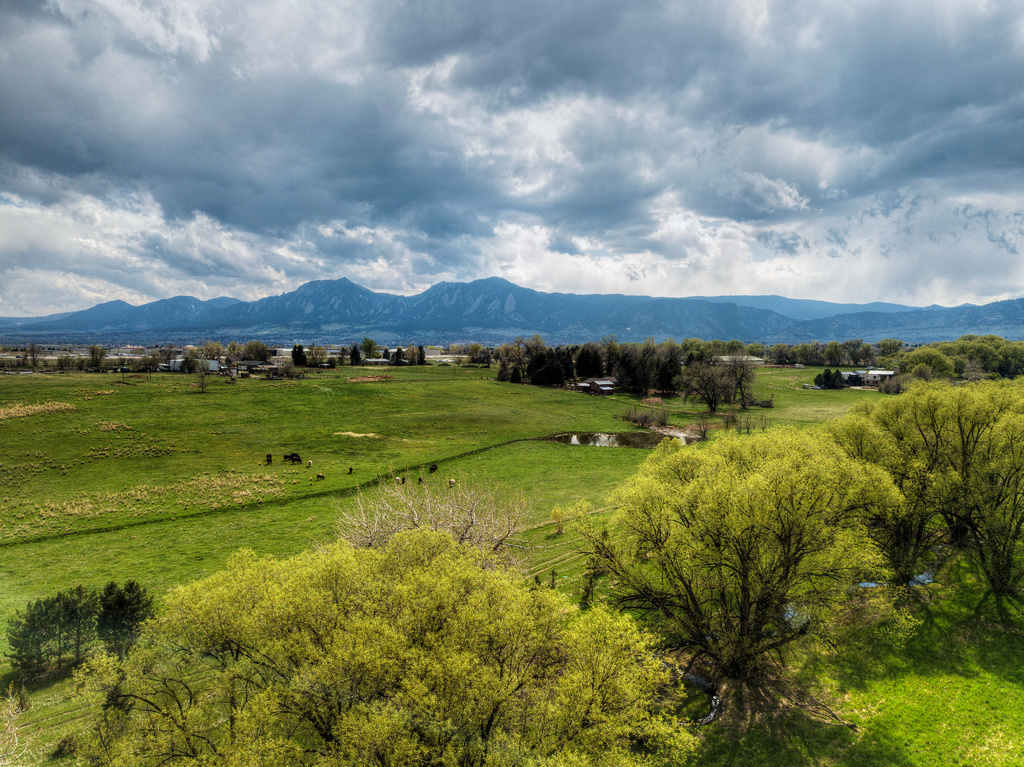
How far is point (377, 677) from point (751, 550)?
18.0m

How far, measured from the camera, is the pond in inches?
2760

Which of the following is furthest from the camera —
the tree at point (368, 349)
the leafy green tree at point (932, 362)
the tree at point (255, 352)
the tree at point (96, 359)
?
the tree at point (368, 349)

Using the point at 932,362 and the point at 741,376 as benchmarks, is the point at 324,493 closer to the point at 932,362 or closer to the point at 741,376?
the point at 741,376

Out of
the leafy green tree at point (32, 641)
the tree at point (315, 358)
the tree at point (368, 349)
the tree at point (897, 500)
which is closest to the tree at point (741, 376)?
the tree at point (897, 500)

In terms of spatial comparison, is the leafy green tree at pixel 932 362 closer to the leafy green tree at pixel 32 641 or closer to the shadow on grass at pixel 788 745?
the shadow on grass at pixel 788 745

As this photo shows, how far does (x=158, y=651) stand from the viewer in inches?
663

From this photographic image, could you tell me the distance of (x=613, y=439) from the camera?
7406 cm

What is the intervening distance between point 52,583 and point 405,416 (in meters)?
52.2

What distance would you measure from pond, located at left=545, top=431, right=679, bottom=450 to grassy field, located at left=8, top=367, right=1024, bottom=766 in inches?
126

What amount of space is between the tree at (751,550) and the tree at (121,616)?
81.4 ft

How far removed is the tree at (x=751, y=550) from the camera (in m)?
20.8

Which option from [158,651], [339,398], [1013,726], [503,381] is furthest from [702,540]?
[503,381]

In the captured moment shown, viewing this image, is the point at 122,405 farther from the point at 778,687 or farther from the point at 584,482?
the point at 778,687

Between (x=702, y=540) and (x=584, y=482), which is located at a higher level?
(x=702, y=540)
